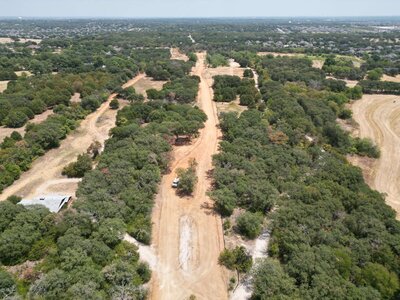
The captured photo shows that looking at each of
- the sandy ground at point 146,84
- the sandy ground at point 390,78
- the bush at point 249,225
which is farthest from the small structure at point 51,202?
the sandy ground at point 390,78

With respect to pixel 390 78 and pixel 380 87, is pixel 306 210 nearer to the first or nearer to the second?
pixel 380 87

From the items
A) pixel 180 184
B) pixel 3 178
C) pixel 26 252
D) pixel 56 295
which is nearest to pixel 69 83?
pixel 3 178

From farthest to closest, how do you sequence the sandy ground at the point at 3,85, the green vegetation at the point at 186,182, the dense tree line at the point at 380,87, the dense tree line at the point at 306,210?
the dense tree line at the point at 380,87 → the sandy ground at the point at 3,85 → the green vegetation at the point at 186,182 → the dense tree line at the point at 306,210

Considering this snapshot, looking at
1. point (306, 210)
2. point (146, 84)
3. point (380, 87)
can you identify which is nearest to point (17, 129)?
point (146, 84)

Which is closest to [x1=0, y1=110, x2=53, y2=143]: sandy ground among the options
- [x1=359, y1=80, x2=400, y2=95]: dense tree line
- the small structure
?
the small structure

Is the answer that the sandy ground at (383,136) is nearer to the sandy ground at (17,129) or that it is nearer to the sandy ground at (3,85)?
the sandy ground at (17,129)

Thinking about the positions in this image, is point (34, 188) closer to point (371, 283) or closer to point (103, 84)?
point (371, 283)
